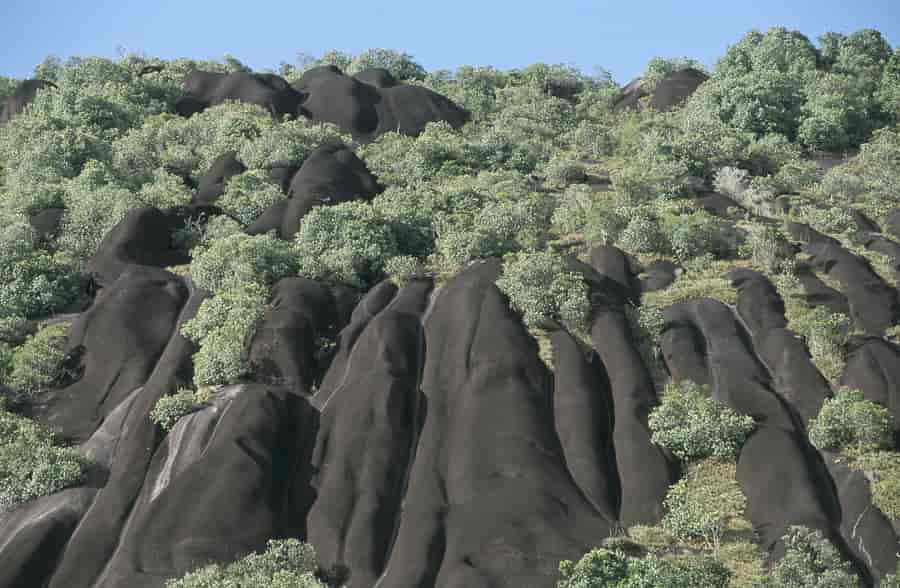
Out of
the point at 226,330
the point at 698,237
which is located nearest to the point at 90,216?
the point at 226,330

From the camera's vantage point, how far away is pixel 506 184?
70.3 meters

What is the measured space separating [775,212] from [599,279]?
1589cm

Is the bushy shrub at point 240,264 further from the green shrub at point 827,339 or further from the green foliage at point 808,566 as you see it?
the green foliage at point 808,566

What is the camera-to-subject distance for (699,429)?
146 ft

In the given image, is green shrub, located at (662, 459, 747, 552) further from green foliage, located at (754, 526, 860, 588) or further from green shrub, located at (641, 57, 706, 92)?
green shrub, located at (641, 57, 706, 92)

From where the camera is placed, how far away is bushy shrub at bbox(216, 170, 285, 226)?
68812mm

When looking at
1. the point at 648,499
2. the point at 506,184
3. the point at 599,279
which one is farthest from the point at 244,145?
the point at 648,499

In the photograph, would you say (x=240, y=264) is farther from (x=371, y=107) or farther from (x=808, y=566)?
(x=371, y=107)

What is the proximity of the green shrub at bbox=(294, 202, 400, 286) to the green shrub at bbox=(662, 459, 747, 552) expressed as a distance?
21574mm

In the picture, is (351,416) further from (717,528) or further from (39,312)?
(39,312)

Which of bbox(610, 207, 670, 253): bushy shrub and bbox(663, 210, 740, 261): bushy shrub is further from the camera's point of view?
bbox(610, 207, 670, 253): bushy shrub

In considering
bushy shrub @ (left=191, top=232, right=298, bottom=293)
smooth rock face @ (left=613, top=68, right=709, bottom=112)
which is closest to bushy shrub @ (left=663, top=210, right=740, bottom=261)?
bushy shrub @ (left=191, top=232, right=298, bottom=293)

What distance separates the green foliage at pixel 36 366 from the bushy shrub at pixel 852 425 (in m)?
33.8

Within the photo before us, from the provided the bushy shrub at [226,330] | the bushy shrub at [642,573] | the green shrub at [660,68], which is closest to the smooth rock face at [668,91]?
the green shrub at [660,68]
